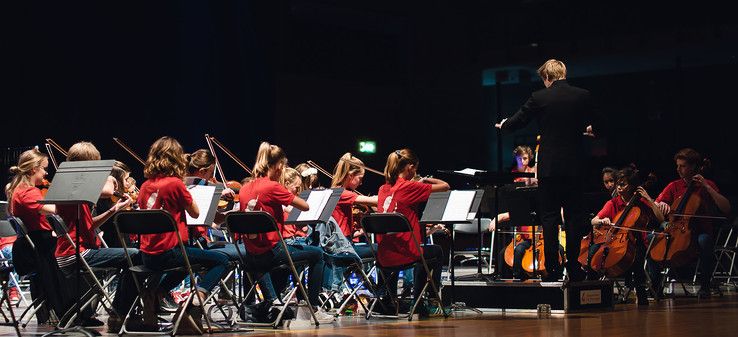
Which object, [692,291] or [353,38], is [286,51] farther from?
[692,291]

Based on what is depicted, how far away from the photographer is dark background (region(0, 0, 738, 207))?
11.6m

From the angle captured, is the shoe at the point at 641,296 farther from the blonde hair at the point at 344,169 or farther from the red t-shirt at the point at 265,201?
the red t-shirt at the point at 265,201

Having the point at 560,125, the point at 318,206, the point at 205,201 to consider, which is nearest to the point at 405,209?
the point at 318,206

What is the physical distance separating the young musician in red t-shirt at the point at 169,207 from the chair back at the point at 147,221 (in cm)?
22

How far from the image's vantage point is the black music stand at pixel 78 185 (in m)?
5.17

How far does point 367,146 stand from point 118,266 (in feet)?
32.9

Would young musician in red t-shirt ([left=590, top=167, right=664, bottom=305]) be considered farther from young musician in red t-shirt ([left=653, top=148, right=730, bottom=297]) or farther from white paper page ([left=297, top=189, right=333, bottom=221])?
white paper page ([left=297, top=189, right=333, bottom=221])

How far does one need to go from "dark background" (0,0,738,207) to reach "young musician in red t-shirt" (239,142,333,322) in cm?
457

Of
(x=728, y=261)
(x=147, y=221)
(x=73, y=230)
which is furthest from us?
(x=728, y=261)

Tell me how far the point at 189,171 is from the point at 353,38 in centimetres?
962

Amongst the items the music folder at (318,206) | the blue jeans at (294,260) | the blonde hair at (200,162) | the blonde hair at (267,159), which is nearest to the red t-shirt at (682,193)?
the music folder at (318,206)

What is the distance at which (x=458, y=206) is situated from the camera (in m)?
6.80

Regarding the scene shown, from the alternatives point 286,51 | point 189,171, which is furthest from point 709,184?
point 286,51

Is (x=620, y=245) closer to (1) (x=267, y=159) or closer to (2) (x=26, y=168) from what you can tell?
(1) (x=267, y=159)
